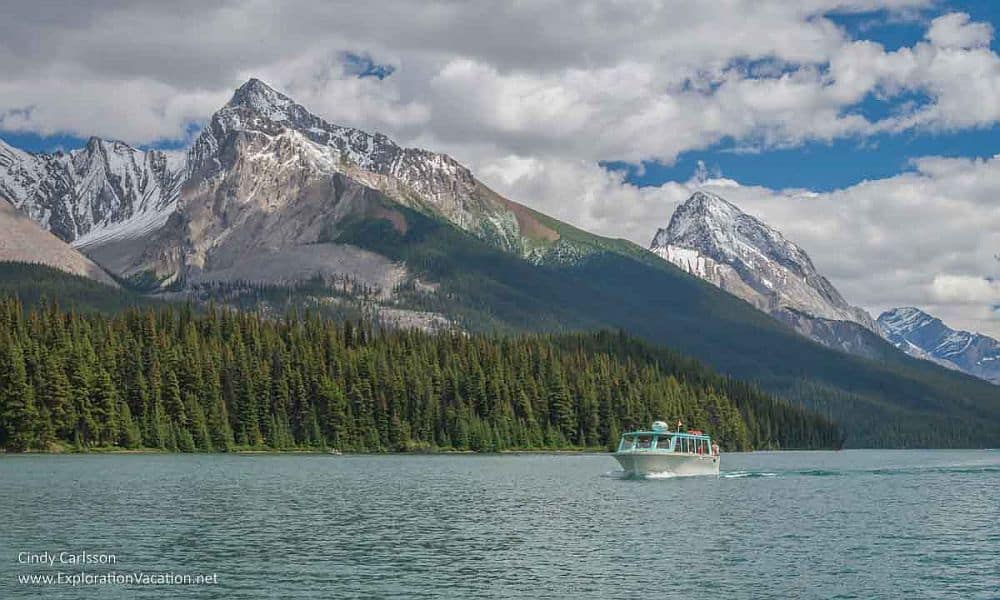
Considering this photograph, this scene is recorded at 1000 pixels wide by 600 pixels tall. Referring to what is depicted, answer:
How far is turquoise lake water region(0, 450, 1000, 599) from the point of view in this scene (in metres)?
62.9

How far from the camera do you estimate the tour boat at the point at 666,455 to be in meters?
156

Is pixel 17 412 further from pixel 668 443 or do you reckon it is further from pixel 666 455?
pixel 666 455

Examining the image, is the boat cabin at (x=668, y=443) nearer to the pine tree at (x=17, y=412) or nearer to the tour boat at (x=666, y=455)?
the tour boat at (x=666, y=455)

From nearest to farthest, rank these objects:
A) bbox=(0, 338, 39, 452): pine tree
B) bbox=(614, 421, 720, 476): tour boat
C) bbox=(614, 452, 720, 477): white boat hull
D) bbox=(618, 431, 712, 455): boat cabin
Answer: bbox=(614, 452, 720, 477): white boat hull → bbox=(614, 421, 720, 476): tour boat → bbox=(618, 431, 712, 455): boat cabin → bbox=(0, 338, 39, 452): pine tree

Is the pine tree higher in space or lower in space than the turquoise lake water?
higher

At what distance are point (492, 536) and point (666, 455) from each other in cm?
7775

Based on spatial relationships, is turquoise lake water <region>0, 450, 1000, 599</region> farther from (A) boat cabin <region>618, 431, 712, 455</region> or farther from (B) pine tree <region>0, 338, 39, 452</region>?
(B) pine tree <region>0, 338, 39, 452</region>

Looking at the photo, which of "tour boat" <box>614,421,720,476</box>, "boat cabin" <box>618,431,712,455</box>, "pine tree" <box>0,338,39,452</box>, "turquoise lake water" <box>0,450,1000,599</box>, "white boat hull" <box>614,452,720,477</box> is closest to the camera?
"turquoise lake water" <box>0,450,1000,599</box>

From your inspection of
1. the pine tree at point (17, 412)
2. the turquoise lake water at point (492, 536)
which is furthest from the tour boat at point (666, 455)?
the pine tree at point (17, 412)

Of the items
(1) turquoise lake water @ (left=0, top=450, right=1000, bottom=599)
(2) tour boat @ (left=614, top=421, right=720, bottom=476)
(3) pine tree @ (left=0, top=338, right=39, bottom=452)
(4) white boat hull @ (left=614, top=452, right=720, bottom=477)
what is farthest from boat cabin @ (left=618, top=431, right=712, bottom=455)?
(3) pine tree @ (left=0, top=338, right=39, bottom=452)

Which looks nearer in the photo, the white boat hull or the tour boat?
the white boat hull

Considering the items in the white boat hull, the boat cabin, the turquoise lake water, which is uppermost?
the boat cabin

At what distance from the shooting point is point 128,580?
62219 millimetres

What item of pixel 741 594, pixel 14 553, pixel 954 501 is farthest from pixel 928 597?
pixel 954 501
